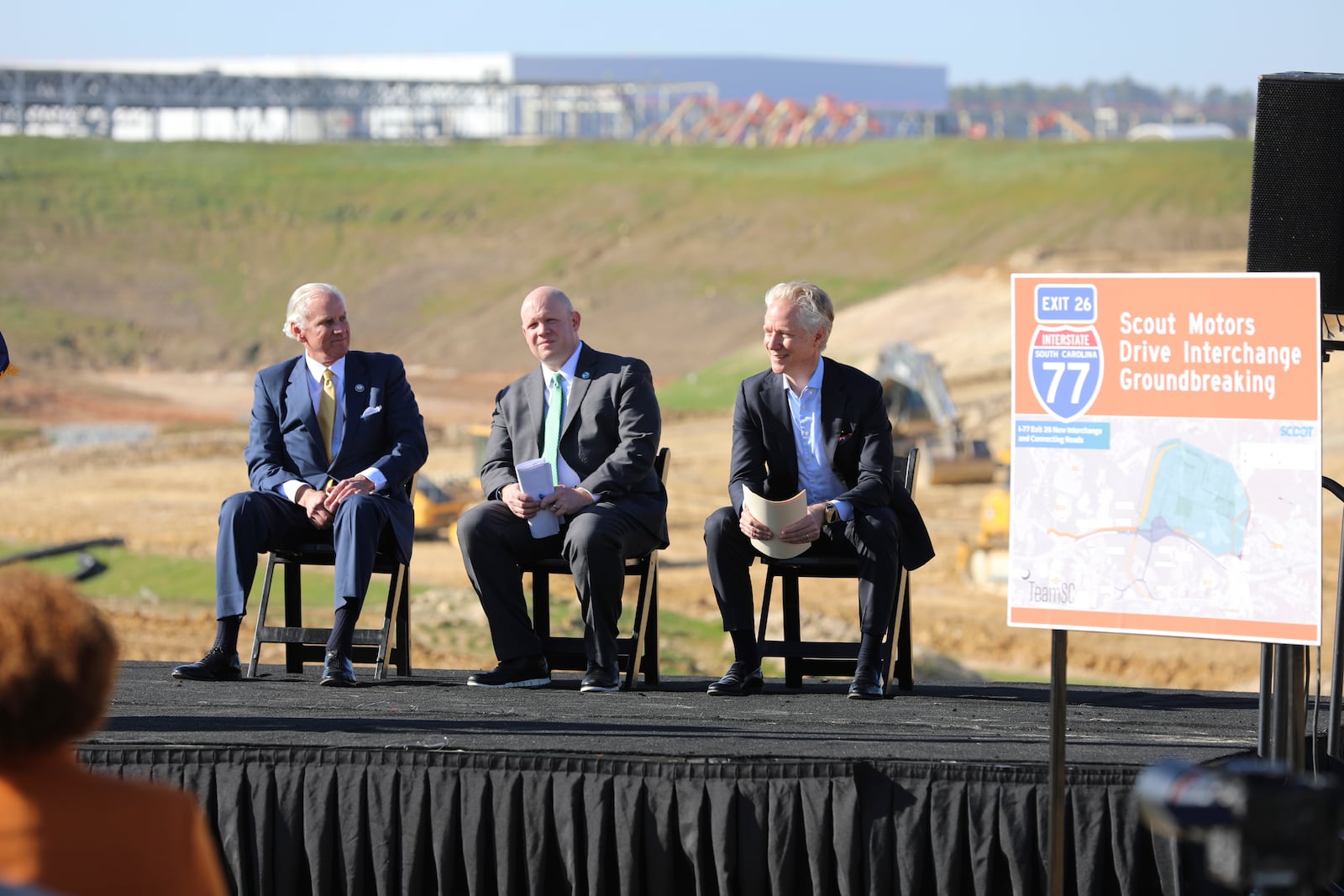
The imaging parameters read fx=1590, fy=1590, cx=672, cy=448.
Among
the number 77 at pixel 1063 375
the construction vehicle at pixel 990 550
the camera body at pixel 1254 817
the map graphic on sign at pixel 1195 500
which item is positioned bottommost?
the construction vehicle at pixel 990 550

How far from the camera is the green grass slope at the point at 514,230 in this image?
110 ft

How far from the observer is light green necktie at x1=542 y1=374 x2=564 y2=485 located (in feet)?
18.1

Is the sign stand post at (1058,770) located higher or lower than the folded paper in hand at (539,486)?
lower

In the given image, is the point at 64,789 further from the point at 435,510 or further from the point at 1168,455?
the point at 435,510

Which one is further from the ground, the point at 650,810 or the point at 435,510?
the point at 650,810

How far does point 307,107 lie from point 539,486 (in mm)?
Result: 48444

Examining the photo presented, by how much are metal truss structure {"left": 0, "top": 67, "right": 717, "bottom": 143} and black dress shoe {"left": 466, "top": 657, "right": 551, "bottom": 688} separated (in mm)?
45771

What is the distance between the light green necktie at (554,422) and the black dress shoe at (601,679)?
686mm

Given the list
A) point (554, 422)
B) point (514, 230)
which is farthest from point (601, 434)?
point (514, 230)

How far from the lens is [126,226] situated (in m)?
38.0

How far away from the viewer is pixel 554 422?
18.2 ft

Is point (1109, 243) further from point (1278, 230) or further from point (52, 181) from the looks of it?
point (1278, 230)

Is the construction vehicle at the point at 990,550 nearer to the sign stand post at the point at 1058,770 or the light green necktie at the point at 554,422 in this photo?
the light green necktie at the point at 554,422

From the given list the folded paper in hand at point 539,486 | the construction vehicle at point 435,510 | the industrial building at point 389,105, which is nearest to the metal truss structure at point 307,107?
the industrial building at point 389,105
